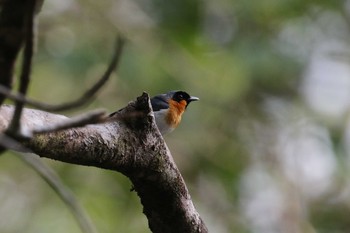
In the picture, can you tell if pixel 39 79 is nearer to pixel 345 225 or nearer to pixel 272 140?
pixel 272 140

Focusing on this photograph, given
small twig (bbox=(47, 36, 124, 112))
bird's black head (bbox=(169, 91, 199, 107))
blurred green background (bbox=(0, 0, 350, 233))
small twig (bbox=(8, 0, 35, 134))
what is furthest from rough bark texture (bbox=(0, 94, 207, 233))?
blurred green background (bbox=(0, 0, 350, 233))

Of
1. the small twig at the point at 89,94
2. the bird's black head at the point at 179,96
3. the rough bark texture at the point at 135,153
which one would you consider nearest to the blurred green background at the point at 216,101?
the bird's black head at the point at 179,96

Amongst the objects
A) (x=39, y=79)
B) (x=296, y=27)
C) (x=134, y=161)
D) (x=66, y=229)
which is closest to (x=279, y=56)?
(x=296, y=27)

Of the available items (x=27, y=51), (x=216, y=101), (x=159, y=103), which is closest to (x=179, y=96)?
(x=159, y=103)

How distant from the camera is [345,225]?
8320 millimetres

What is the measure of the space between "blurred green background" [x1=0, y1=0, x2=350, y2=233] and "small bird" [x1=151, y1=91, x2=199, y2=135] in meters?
1.18

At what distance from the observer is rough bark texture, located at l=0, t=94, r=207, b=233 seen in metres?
2.36

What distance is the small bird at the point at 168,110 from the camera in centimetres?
514

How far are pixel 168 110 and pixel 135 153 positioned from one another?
2.50m

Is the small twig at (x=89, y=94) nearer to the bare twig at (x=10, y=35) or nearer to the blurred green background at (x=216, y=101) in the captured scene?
the bare twig at (x=10, y=35)

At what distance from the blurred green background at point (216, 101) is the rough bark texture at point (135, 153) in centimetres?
371

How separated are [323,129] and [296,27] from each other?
3.70ft

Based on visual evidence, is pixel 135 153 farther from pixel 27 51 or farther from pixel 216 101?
pixel 216 101

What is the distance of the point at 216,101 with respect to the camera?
800 centimetres
